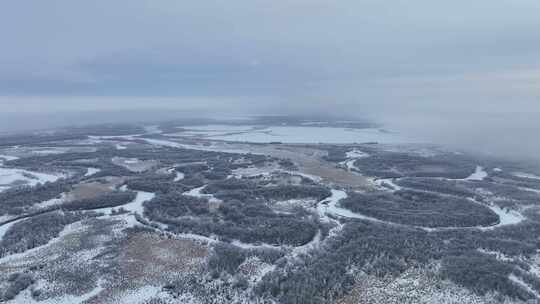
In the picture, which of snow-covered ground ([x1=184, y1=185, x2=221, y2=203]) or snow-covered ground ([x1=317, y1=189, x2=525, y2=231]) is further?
snow-covered ground ([x1=184, y1=185, x2=221, y2=203])

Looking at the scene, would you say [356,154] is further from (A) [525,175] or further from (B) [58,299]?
(B) [58,299]

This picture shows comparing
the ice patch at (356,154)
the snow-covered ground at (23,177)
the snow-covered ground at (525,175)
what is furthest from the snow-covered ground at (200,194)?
the snow-covered ground at (525,175)

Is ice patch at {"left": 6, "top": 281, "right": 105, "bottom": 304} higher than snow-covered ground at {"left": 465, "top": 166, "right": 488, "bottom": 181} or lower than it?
lower

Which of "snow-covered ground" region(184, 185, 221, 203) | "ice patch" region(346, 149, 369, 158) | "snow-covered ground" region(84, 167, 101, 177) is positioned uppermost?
"ice patch" region(346, 149, 369, 158)

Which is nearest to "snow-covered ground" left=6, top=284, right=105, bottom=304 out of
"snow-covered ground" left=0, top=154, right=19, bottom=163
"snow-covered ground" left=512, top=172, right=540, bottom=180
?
"snow-covered ground" left=512, top=172, right=540, bottom=180

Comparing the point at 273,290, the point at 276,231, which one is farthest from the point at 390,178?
the point at 273,290

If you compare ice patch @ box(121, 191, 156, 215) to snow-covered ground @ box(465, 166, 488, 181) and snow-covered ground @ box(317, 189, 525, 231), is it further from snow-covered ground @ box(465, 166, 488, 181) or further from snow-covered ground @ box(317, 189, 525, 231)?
snow-covered ground @ box(465, 166, 488, 181)

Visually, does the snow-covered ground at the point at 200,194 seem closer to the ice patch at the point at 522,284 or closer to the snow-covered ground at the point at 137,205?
the snow-covered ground at the point at 137,205

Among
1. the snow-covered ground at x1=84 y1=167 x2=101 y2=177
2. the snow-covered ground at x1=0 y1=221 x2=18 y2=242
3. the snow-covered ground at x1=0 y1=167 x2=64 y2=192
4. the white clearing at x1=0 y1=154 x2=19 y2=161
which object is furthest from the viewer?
the white clearing at x1=0 y1=154 x2=19 y2=161

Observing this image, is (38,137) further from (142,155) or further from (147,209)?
(147,209)

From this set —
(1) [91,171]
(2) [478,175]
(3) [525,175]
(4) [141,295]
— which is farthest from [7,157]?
(3) [525,175]

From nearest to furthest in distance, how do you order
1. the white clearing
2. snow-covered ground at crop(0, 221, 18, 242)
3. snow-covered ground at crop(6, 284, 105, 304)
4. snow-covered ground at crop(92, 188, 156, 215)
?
snow-covered ground at crop(6, 284, 105, 304)
snow-covered ground at crop(0, 221, 18, 242)
snow-covered ground at crop(92, 188, 156, 215)
the white clearing
